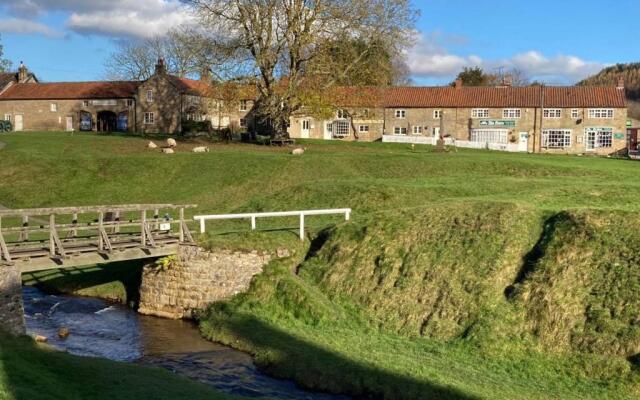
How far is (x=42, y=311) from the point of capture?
77.3ft

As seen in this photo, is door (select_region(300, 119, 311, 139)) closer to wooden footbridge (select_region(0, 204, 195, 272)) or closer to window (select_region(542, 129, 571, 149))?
window (select_region(542, 129, 571, 149))

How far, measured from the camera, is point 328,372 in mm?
16875

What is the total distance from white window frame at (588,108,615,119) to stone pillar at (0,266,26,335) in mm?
64089

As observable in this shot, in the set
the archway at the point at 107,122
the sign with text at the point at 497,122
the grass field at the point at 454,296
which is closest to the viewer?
the grass field at the point at 454,296

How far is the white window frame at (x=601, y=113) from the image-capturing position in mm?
69000

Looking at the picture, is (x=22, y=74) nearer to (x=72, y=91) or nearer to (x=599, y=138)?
(x=72, y=91)

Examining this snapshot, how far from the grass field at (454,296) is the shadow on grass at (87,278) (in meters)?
0.40

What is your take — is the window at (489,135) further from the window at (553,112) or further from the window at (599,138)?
the window at (599,138)

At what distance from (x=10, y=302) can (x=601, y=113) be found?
213 feet

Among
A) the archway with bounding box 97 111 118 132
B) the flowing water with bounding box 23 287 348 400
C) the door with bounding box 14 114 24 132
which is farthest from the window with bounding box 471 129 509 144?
the flowing water with bounding box 23 287 348 400

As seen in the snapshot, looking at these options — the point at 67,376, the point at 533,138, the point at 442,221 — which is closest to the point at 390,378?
the point at 67,376

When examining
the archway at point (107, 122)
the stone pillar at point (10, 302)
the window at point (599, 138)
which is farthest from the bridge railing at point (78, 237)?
the window at point (599, 138)

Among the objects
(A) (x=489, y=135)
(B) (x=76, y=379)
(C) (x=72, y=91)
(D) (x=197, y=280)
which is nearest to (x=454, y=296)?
(D) (x=197, y=280)

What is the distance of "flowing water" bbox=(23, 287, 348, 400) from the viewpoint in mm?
17016
